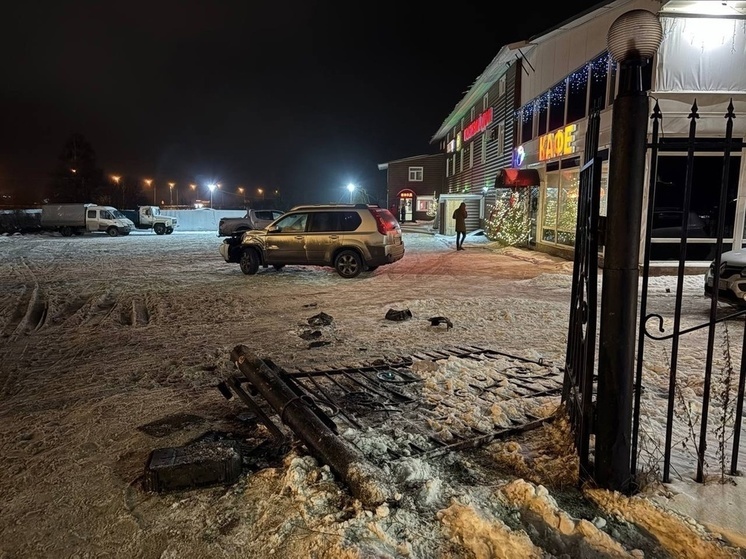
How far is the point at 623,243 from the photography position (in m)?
2.74

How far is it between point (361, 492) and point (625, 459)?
1556 millimetres

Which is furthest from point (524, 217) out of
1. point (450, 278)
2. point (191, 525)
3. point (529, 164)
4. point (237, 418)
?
point (191, 525)

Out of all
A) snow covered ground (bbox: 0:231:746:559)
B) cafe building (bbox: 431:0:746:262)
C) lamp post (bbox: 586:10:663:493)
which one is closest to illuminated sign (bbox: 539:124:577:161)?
cafe building (bbox: 431:0:746:262)

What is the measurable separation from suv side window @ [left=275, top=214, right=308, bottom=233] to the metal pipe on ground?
8.66m

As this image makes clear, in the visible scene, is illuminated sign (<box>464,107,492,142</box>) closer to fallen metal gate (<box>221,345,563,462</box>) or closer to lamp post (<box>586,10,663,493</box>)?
fallen metal gate (<box>221,345,563,462</box>)

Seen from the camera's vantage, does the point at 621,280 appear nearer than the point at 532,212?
Yes

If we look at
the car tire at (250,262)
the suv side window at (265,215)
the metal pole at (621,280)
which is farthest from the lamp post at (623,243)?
the suv side window at (265,215)

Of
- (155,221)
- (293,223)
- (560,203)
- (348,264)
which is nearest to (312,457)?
(348,264)

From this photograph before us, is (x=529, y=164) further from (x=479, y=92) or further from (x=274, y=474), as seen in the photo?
(x=274, y=474)

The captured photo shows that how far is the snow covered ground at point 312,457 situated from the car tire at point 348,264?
386 centimetres

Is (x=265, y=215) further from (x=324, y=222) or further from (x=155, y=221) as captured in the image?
(x=324, y=222)

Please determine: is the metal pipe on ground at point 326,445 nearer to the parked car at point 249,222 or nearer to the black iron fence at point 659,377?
the black iron fence at point 659,377

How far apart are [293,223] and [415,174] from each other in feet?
117

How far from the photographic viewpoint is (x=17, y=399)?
4664 millimetres
